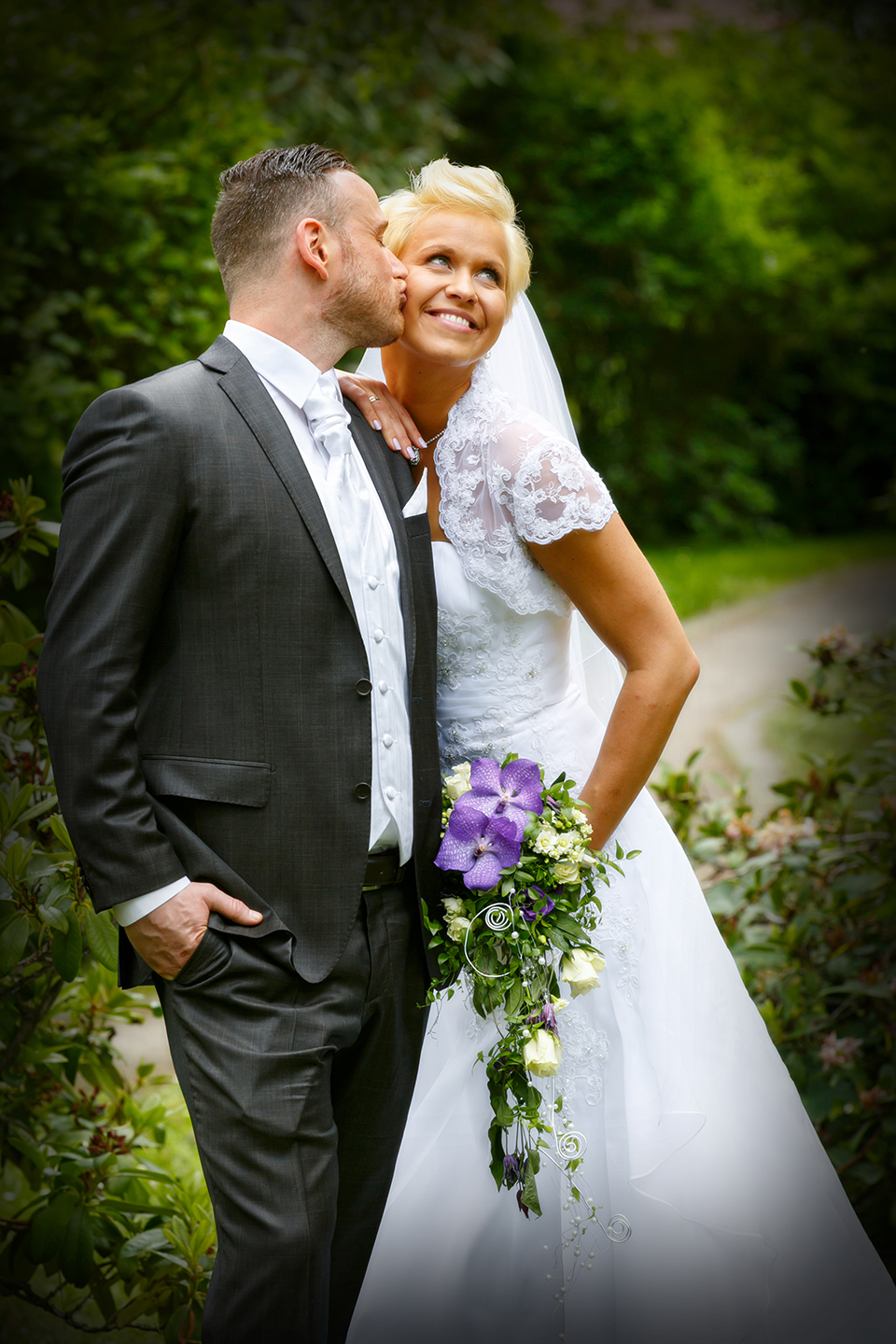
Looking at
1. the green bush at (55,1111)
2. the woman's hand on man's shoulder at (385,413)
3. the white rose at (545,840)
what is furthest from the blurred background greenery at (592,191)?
the white rose at (545,840)

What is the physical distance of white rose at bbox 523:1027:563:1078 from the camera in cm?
197

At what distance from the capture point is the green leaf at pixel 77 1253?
7.72 feet

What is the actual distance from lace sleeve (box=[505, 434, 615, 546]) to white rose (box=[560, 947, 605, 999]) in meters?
0.76

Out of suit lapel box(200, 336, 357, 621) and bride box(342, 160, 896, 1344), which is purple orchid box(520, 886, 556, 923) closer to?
bride box(342, 160, 896, 1344)

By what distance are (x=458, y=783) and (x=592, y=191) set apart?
12394mm

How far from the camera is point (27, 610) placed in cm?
370

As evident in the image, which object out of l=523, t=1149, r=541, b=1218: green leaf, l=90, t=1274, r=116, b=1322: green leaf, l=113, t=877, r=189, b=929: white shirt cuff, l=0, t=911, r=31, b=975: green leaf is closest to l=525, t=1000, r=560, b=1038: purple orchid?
l=523, t=1149, r=541, b=1218: green leaf

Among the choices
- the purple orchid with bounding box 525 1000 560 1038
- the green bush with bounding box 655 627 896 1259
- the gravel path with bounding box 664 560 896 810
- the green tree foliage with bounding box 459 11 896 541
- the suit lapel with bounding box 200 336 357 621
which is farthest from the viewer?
the green tree foliage with bounding box 459 11 896 541

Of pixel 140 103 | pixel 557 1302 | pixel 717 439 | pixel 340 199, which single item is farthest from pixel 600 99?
pixel 557 1302

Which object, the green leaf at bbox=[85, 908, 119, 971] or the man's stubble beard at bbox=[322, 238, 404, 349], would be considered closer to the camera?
the man's stubble beard at bbox=[322, 238, 404, 349]

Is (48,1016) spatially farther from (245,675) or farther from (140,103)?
(140,103)

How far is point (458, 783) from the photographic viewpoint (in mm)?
2082

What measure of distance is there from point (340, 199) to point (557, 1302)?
6.58 ft

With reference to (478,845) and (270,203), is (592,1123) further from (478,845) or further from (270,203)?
(270,203)
